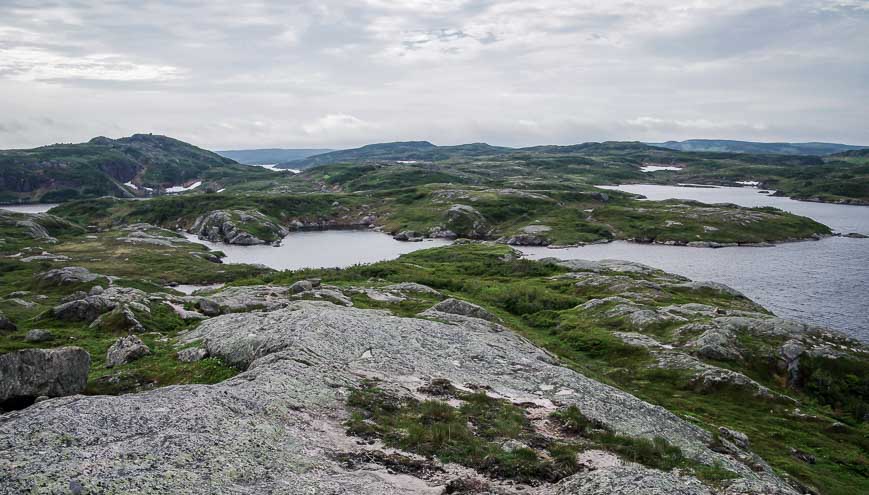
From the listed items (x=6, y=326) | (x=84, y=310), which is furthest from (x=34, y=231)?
(x=84, y=310)

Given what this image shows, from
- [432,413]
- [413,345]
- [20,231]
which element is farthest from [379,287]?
[20,231]

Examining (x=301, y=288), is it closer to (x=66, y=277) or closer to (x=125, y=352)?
(x=125, y=352)

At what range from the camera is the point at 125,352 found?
3962 centimetres

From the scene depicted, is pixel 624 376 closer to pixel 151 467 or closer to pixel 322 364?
pixel 322 364

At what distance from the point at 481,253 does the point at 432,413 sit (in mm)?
120175

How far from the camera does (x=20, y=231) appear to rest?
174 m

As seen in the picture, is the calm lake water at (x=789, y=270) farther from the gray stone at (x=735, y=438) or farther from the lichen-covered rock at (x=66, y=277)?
the lichen-covered rock at (x=66, y=277)

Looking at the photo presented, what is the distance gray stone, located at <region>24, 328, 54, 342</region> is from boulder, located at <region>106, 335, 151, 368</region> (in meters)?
12.3

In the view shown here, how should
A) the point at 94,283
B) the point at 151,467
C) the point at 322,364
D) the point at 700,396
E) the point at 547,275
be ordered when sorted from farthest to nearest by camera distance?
1. the point at 547,275
2. the point at 94,283
3. the point at 700,396
4. the point at 322,364
5. the point at 151,467

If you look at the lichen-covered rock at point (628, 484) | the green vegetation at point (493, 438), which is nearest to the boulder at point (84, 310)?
the green vegetation at point (493, 438)

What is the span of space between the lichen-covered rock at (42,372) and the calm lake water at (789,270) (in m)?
109

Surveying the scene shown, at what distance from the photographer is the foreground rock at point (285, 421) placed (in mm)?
19797

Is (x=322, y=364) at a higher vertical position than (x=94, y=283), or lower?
higher

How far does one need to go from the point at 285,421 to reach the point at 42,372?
1571cm
